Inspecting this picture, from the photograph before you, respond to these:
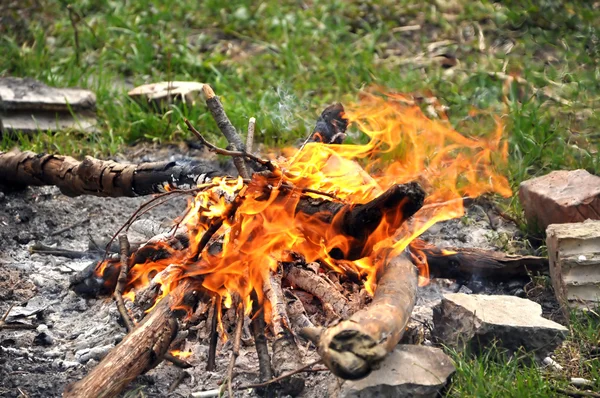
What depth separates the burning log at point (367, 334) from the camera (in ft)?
8.68

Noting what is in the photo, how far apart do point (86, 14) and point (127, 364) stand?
524cm

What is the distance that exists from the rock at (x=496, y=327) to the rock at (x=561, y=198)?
35.7 inches

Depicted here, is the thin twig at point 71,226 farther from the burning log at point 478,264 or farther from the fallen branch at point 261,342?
the burning log at point 478,264

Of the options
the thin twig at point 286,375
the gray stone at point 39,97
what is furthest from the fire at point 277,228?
the gray stone at point 39,97

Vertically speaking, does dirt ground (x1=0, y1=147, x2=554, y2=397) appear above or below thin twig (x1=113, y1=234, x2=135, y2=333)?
below

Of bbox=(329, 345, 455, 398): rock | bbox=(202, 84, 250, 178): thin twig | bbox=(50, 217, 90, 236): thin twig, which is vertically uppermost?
bbox=(202, 84, 250, 178): thin twig

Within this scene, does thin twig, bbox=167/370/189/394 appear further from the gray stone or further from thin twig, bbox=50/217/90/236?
the gray stone

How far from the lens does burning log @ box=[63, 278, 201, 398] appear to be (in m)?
2.98

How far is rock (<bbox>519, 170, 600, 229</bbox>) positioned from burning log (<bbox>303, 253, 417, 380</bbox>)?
137cm

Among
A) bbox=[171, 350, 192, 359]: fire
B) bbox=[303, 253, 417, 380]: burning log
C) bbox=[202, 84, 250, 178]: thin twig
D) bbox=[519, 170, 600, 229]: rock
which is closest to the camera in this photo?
bbox=[303, 253, 417, 380]: burning log

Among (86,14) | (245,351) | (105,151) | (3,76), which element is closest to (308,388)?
(245,351)

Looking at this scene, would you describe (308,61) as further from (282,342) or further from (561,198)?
(282,342)

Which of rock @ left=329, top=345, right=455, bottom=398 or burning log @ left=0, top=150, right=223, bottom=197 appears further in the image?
burning log @ left=0, top=150, right=223, bottom=197

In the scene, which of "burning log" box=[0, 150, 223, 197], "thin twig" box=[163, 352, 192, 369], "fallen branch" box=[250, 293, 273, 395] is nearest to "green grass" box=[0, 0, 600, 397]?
"burning log" box=[0, 150, 223, 197]
